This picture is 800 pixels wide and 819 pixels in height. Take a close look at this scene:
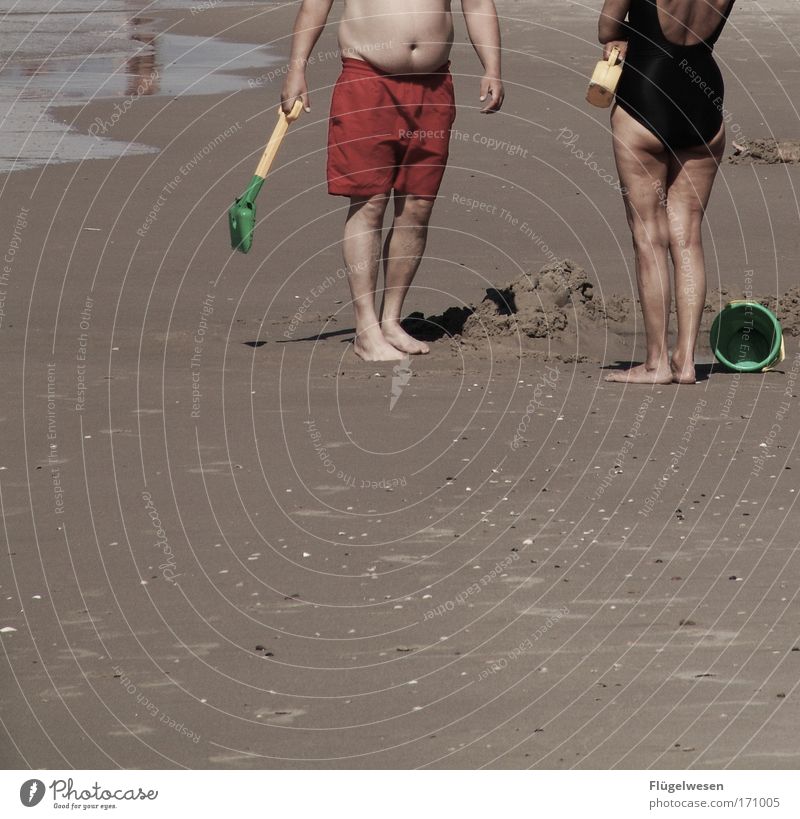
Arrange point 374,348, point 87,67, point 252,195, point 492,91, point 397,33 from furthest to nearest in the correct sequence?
point 87,67 → point 252,195 → point 492,91 → point 374,348 → point 397,33

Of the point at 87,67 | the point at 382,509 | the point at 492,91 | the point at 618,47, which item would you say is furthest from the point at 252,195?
the point at 87,67

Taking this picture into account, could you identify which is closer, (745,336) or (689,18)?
(689,18)

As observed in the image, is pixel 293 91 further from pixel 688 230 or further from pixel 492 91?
pixel 688 230

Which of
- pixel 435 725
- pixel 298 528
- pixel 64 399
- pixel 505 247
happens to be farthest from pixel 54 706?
pixel 505 247

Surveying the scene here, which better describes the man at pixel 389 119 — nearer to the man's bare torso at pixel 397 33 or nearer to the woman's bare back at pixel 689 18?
the man's bare torso at pixel 397 33

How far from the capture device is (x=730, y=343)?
7.73 m

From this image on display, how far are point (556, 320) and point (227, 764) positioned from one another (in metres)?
4.56

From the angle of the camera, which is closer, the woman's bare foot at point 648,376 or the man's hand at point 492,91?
the woman's bare foot at point 648,376

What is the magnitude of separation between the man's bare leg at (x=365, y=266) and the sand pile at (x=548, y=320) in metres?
0.49

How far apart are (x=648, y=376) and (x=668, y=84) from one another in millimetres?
1253

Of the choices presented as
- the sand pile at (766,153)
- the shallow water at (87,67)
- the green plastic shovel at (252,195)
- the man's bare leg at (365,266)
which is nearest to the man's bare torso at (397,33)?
the green plastic shovel at (252,195)

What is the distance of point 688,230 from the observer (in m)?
7.22

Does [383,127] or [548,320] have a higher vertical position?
[383,127]

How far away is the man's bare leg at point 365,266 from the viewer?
768 centimetres
